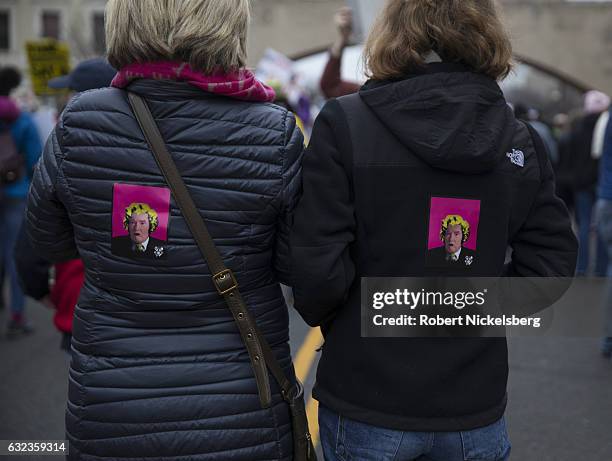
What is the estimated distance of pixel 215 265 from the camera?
1.99 m

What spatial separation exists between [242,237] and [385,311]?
1.34 ft

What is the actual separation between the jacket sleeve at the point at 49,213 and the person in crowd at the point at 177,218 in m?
0.03

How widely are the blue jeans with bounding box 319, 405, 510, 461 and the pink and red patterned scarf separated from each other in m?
0.87

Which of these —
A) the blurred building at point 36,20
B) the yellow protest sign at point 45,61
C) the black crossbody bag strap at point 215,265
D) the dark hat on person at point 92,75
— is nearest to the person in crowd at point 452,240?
the black crossbody bag strap at point 215,265

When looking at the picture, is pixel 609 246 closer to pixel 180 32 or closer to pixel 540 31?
pixel 180 32

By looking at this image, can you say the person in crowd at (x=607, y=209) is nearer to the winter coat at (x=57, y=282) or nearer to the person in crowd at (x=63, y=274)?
the person in crowd at (x=63, y=274)

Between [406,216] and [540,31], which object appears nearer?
[406,216]

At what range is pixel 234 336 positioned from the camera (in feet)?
6.73

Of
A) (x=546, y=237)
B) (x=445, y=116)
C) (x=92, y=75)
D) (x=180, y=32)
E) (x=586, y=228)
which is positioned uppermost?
(x=180, y=32)

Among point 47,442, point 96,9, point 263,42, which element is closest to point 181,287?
point 47,442

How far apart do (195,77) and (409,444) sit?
105 cm

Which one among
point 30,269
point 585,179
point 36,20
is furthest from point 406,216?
point 36,20

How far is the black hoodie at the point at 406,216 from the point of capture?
192cm

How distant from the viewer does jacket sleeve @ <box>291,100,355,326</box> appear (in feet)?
6.32
